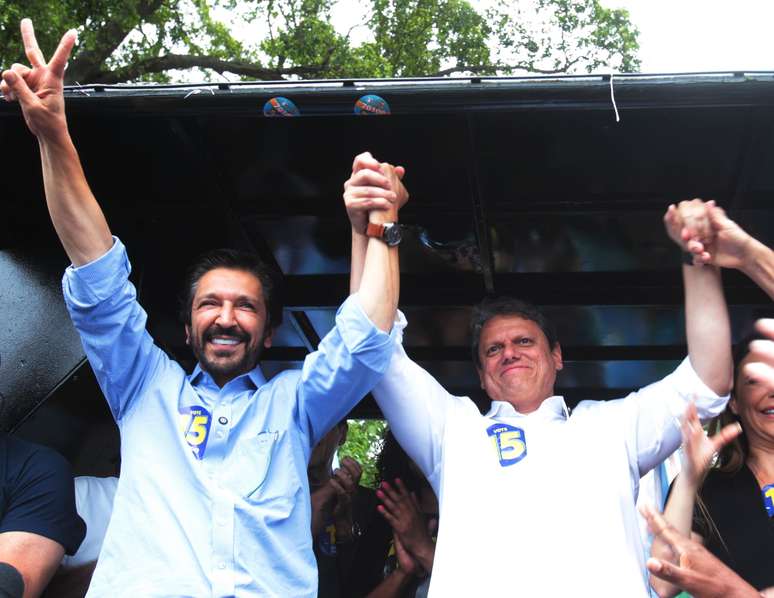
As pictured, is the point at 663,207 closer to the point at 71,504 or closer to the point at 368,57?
the point at 71,504

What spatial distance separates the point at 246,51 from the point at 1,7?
13.5 ft

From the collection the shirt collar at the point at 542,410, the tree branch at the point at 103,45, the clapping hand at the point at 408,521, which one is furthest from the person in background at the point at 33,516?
the tree branch at the point at 103,45

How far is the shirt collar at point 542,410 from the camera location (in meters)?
3.12

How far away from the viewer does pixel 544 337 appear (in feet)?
11.2

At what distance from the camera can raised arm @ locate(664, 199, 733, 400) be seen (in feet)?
9.33

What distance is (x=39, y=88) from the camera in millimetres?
2639

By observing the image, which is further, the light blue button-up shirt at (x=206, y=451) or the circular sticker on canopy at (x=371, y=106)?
the circular sticker on canopy at (x=371, y=106)

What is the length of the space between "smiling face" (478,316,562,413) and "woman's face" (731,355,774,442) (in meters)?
0.65

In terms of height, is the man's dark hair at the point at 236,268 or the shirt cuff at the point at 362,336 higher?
the man's dark hair at the point at 236,268

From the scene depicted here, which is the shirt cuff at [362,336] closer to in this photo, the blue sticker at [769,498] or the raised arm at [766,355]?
the raised arm at [766,355]

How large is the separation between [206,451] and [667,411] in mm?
1462

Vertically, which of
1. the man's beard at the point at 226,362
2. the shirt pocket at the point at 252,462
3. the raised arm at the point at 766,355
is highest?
the man's beard at the point at 226,362

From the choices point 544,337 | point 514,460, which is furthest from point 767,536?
point 544,337

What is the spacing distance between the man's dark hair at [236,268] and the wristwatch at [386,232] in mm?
533
